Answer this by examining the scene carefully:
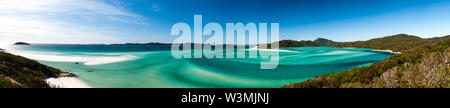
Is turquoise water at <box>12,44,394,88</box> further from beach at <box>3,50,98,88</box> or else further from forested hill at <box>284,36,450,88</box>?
forested hill at <box>284,36,450,88</box>

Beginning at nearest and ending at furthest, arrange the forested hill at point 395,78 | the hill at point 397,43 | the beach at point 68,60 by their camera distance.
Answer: the forested hill at point 395,78, the beach at point 68,60, the hill at point 397,43

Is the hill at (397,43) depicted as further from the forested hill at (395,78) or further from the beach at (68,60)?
the beach at (68,60)

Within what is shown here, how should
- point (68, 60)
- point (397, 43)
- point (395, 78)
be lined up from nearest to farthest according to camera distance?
point (395, 78) < point (68, 60) < point (397, 43)

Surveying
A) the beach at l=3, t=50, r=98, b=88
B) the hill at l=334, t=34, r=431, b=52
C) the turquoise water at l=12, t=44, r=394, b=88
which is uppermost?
the hill at l=334, t=34, r=431, b=52

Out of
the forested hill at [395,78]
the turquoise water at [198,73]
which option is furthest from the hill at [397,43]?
the forested hill at [395,78]

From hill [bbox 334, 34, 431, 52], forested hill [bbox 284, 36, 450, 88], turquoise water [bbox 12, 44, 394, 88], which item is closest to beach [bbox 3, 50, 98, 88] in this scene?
turquoise water [bbox 12, 44, 394, 88]

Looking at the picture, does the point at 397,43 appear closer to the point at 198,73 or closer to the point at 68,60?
the point at 198,73

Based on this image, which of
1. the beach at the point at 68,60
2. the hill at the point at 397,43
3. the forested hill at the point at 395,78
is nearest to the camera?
the forested hill at the point at 395,78

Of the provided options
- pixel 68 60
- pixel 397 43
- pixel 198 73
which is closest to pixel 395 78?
pixel 198 73

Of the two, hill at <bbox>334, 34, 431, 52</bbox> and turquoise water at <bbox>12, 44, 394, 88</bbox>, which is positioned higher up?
hill at <bbox>334, 34, 431, 52</bbox>
